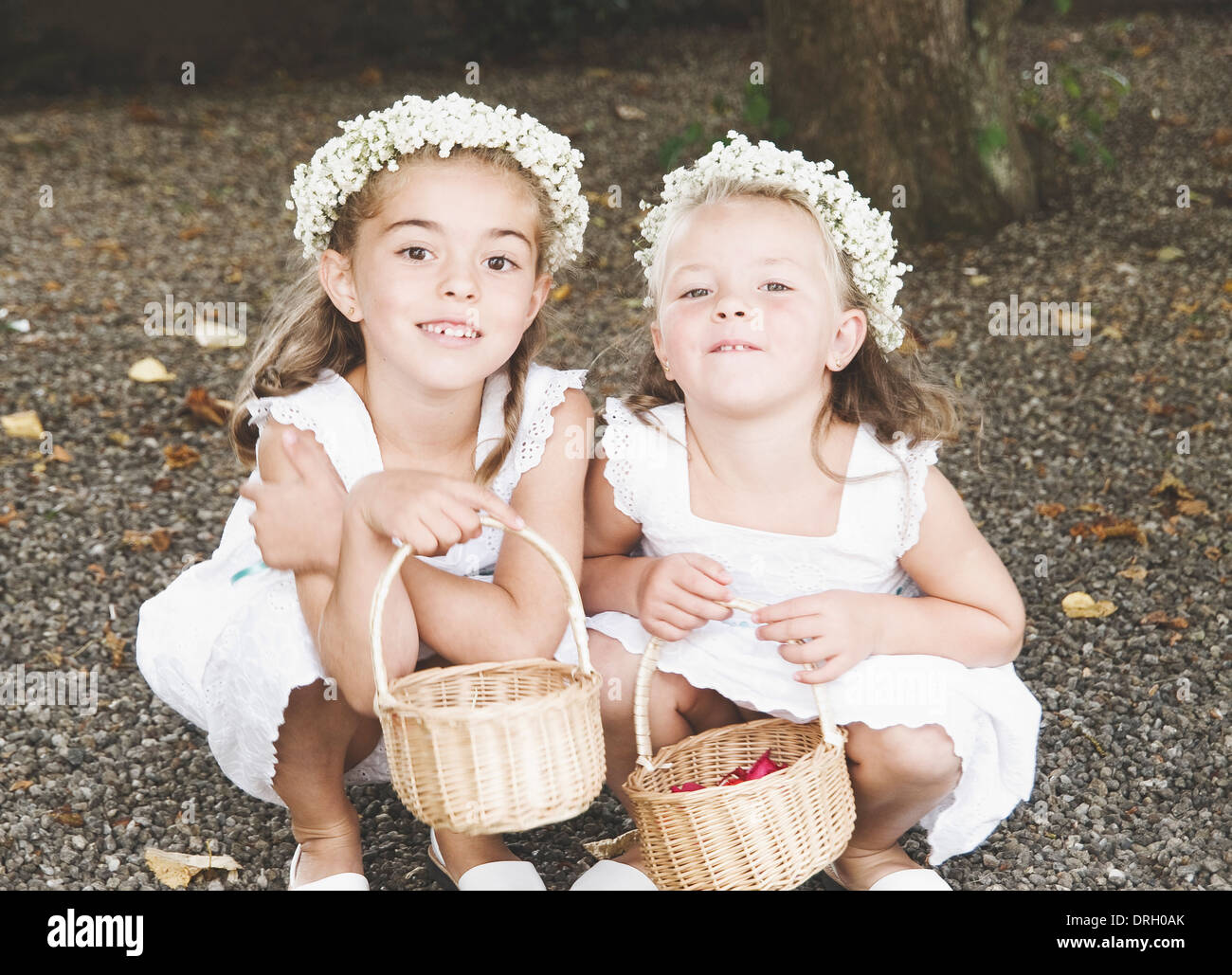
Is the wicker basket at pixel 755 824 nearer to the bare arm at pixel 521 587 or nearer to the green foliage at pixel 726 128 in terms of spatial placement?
the bare arm at pixel 521 587

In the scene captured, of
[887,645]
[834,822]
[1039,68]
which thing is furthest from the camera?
[1039,68]

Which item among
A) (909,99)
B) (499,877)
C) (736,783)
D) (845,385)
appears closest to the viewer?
(736,783)

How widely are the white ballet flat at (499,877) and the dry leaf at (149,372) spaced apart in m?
2.71

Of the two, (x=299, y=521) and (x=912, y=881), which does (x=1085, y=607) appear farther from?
(x=299, y=521)

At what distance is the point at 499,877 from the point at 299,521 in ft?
2.48

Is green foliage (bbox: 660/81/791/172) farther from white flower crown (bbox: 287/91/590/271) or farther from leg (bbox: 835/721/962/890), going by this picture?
leg (bbox: 835/721/962/890)

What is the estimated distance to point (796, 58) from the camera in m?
5.32

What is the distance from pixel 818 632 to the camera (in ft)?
7.58

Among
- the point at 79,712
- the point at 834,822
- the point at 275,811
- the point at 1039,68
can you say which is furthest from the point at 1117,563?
the point at 1039,68

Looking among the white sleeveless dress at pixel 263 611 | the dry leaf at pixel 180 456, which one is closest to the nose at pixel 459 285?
the white sleeveless dress at pixel 263 611

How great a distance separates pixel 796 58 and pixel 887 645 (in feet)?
11.6

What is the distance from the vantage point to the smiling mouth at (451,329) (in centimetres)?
242

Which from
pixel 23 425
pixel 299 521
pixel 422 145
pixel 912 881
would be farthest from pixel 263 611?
pixel 23 425
